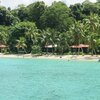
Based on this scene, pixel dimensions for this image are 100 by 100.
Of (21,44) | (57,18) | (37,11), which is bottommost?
(21,44)

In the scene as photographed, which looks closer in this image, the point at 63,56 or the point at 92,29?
the point at 63,56

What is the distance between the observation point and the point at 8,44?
87.7 metres

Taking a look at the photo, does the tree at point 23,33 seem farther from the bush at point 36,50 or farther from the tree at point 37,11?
the tree at point 37,11

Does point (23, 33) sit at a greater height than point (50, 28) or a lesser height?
lesser

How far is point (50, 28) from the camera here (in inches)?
3538

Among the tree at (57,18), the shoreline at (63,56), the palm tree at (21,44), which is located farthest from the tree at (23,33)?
the tree at (57,18)

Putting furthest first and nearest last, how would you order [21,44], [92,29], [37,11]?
[37,11] → [21,44] → [92,29]

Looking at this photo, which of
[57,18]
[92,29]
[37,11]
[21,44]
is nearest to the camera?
[92,29]

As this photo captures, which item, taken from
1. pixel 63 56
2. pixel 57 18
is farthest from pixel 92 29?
pixel 57 18

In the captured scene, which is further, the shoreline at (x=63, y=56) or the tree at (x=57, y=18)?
the tree at (x=57, y=18)

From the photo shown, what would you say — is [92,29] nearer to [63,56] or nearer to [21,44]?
[63,56]

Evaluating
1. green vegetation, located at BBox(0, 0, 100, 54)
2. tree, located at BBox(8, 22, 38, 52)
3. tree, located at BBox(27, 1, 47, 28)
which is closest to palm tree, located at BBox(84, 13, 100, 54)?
green vegetation, located at BBox(0, 0, 100, 54)

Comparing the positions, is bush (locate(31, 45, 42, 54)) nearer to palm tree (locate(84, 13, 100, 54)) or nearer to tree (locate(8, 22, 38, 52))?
tree (locate(8, 22, 38, 52))

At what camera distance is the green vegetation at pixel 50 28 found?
245ft
